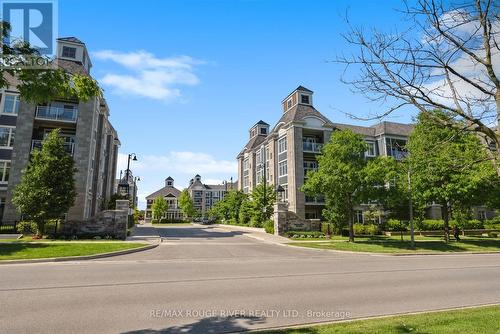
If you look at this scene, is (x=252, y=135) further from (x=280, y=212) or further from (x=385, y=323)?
(x=385, y=323)

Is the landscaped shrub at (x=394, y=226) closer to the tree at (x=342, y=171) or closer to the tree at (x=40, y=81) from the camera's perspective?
the tree at (x=342, y=171)

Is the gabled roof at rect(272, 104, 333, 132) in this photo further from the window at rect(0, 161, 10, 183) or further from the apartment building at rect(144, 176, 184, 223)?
the apartment building at rect(144, 176, 184, 223)

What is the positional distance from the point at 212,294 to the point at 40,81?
241 inches

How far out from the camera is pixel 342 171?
78.8 ft

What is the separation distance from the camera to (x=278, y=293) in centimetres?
852

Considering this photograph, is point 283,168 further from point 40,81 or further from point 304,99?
point 40,81

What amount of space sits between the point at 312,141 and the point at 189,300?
117ft

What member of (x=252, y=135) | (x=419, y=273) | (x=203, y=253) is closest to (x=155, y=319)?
(x=419, y=273)

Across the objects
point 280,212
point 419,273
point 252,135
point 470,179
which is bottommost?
point 419,273

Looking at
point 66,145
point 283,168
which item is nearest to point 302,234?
point 283,168

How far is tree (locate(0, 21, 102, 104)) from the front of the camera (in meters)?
5.33

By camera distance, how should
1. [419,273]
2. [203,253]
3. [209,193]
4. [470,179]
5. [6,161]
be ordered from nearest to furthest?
[419,273] → [203,253] → [470,179] → [6,161] → [209,193]

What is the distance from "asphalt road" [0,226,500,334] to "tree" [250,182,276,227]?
28.0 meters

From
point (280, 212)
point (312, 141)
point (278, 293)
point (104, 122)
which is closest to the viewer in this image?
point (278, 293)
